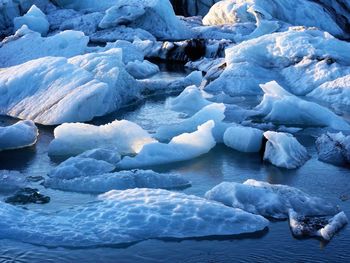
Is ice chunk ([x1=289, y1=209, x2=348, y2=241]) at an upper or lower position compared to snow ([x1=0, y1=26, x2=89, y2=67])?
upper

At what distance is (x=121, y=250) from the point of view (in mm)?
3906

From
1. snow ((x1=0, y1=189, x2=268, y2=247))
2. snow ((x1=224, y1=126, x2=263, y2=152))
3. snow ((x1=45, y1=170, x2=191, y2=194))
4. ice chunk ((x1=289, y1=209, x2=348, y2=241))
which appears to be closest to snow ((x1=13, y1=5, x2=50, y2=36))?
snow ((x1=224, y1=126, x2=263, y2=152))

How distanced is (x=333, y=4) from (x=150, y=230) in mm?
15891

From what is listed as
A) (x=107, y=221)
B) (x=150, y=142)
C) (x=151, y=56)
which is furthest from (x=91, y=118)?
(x=151, y=56)

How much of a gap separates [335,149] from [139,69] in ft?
18.8

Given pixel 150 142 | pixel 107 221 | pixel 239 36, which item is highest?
pixel 107 221

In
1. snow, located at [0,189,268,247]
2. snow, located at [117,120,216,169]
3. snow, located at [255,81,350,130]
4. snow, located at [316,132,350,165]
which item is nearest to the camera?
snow, located at [0,189,268,247]

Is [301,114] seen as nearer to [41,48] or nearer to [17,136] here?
[17,136]

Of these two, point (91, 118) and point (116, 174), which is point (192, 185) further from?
point (91, 118)

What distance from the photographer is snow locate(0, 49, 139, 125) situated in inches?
291

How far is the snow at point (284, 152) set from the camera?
5733 mm

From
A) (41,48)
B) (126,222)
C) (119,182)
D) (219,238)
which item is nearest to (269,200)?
(219,238)

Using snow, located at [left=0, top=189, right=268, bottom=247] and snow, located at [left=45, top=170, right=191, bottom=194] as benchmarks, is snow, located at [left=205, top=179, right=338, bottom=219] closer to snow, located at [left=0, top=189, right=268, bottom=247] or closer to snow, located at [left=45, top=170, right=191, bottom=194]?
snow, located at [left=0, top=189, right=268, bottom=247]

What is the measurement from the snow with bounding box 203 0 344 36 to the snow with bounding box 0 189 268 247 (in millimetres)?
13169
